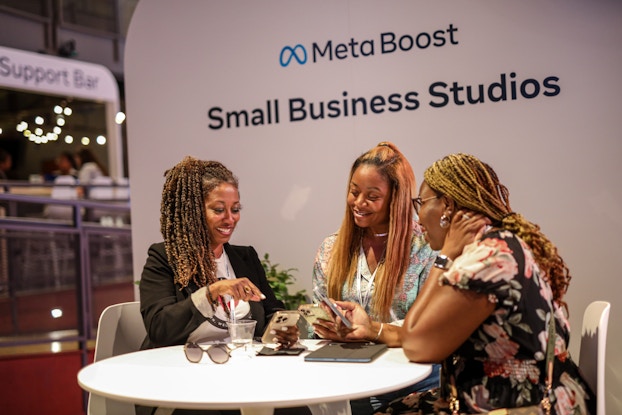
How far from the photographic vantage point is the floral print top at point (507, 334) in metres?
2.22

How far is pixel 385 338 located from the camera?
2.79m

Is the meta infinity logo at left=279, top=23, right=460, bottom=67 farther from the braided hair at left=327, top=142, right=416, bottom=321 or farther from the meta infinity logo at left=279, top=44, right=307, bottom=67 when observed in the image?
the braided hair at left=327, top=142, right=416, bottom=321

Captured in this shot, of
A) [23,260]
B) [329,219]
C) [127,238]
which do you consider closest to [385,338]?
[329,219]

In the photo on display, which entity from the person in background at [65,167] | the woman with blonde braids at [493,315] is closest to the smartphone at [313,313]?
the woman with blonde braids at [493,315]

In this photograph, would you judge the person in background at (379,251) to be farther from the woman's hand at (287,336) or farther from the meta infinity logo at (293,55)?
the meta infinity logo at (293,55)

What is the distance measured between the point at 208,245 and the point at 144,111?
209 cm

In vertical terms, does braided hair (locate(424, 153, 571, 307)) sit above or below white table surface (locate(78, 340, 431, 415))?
above

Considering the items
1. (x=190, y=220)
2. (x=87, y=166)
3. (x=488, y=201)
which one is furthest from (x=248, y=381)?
(x=87, y=166)

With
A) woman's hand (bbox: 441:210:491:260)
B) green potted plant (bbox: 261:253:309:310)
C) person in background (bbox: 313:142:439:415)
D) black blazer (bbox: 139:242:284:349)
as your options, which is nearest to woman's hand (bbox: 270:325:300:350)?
black blazer (bbox: 139:242:284:349)

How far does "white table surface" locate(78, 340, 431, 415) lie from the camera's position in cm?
211

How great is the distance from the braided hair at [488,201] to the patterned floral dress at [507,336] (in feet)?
0.34

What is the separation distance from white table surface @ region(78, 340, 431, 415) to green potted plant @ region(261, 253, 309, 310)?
1.70 meters

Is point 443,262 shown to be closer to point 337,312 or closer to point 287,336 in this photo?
point 337,312

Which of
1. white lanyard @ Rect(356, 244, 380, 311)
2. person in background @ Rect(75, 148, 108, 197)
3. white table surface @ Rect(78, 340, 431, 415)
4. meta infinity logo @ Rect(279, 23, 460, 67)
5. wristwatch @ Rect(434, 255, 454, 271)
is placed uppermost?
person in background @ Rect(75, 148, 108, 197)
